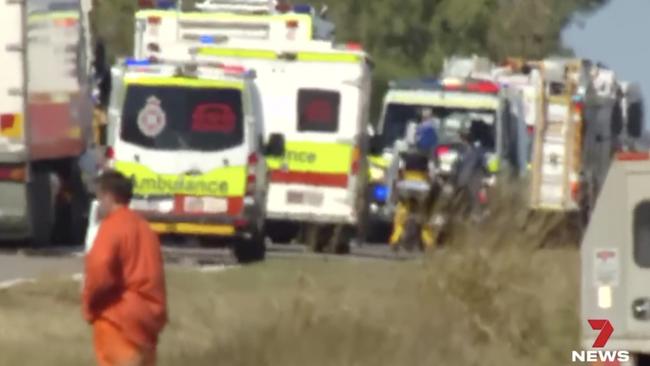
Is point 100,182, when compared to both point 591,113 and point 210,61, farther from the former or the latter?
point 591,113

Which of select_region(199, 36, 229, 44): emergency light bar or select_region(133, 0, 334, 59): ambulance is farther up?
select_region(133, 0, 334, 59): ambulance

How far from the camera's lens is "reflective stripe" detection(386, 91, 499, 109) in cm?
3322

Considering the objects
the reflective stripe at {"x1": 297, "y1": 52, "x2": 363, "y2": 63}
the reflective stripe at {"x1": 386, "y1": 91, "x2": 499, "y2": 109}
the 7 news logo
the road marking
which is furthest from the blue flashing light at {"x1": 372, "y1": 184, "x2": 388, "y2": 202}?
the 7 news logo

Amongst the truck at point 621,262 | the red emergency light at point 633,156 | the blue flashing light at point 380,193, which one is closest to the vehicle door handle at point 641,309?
the truck at point 621,262

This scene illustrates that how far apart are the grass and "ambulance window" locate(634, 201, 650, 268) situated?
310cm

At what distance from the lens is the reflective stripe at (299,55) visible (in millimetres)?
28658

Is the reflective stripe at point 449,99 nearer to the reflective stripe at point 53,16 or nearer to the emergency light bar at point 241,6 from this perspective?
the emergency light bar at point 241,6

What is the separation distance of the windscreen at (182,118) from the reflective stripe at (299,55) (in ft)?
9.84

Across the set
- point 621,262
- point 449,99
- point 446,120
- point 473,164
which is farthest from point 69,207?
point 621,262

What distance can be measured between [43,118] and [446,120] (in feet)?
25.6

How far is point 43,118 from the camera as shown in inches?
1066

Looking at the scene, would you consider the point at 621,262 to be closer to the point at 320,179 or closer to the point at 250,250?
the point at 250,250

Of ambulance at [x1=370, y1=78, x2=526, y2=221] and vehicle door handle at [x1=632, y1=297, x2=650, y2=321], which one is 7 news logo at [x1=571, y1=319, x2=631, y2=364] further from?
ambulance at [x1=370, y1=78, x2=526, y2=221]

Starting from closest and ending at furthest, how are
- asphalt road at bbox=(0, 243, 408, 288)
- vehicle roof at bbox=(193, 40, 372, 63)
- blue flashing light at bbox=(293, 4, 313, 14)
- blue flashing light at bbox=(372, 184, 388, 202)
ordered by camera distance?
asphalt road at bbox=(0, 243, 408, 288) → vehicle roof at bbox=(193, 40, 372, 63) → blue flashing light at bbox=(293, 4, 313, 14) → blue flashing light at bbox=(372, 184, 388, 202)
